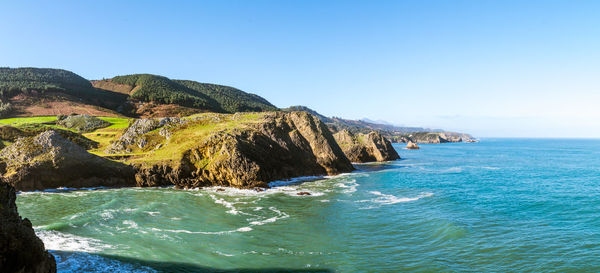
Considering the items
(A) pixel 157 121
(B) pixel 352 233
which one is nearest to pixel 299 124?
(A) pixel 157 121

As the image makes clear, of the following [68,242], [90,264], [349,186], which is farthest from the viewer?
[349,186]

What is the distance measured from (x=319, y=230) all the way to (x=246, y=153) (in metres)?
25.1

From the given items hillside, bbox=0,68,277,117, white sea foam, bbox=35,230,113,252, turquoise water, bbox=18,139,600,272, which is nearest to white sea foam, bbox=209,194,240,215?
turquoise water, bbox=18,139,600,272

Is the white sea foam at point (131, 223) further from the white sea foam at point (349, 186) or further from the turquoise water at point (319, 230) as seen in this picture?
the white sea foam at point (349, 186)

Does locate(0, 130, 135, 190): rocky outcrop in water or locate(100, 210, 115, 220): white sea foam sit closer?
locate(100, 210, 115, 220): white sea foam

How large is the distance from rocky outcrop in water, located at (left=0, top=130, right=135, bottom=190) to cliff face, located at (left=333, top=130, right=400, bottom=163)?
176ft

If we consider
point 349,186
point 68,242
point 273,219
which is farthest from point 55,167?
point 349,186

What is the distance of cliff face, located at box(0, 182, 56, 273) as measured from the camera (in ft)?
35.5

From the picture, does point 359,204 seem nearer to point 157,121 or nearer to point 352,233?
point 352,233

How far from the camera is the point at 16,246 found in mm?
11203

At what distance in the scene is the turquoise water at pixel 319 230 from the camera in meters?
17.1

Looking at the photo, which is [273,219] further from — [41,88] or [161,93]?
[161,93]

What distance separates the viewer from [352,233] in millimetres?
22438

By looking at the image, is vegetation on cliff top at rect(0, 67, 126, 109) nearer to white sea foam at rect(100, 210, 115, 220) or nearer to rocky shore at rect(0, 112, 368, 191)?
rocky shore at rect(0, 112, 368, 191)
